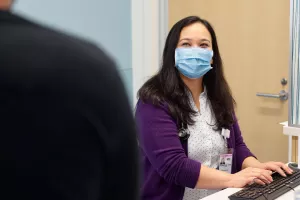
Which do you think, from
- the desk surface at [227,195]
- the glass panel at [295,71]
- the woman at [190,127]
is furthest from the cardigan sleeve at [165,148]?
the glass panel at [295,71]

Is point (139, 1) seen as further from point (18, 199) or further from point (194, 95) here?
point (18, 199)

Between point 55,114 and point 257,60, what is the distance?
8.33 feet

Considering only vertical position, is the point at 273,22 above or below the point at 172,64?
above

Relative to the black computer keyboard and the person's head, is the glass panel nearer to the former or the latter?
the black computer keyboard

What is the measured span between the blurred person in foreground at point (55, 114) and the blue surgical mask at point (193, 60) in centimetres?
137

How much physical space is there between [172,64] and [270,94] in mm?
1144

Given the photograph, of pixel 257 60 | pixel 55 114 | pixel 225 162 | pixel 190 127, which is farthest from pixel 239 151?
pixel 55 114

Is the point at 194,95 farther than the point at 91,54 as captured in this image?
Yes

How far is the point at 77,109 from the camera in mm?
406

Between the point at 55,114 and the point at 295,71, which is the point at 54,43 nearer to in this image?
the point at 55,114

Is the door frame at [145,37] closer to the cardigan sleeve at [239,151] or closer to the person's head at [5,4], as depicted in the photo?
the cardigan sleeve at [239,151]

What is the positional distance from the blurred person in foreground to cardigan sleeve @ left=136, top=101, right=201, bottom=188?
115cm

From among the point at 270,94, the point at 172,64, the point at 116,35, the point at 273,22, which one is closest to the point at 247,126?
the point at 270,94

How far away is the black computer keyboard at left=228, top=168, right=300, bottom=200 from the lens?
137cm
